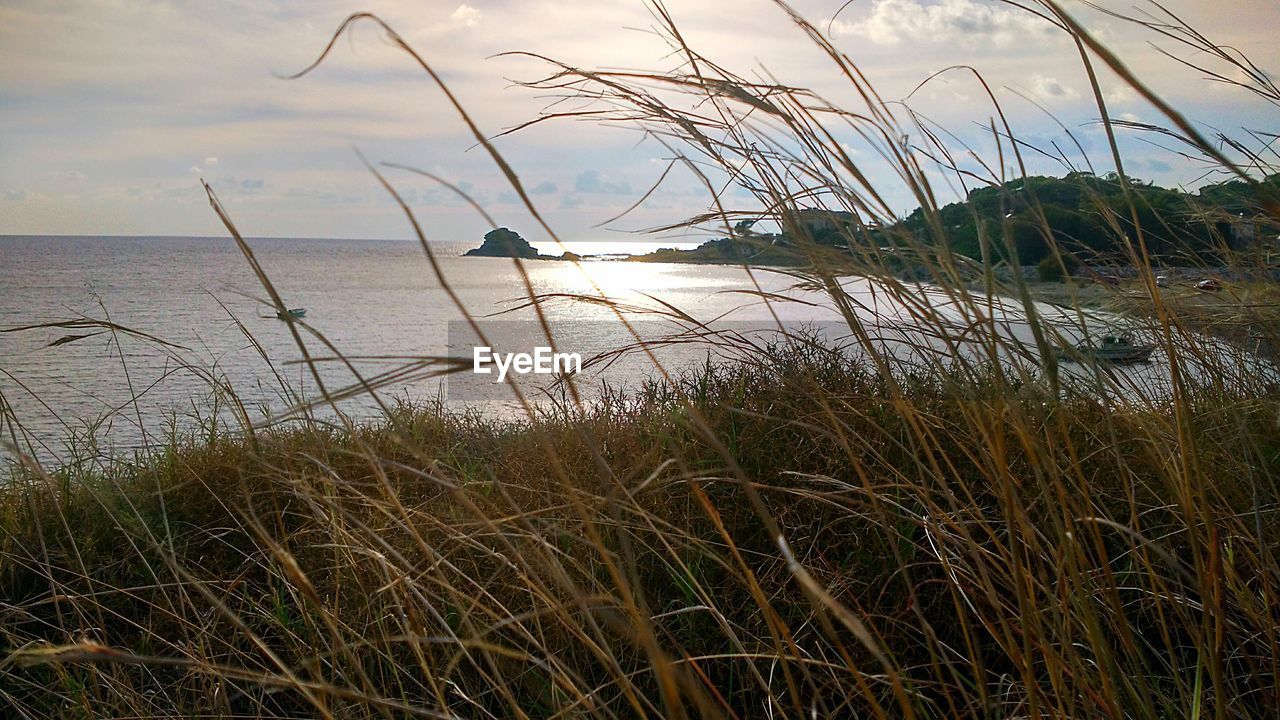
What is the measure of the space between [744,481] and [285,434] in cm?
312

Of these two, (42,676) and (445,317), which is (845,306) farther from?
(445,317)

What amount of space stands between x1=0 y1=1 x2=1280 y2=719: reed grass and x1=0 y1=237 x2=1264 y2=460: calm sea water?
12 centimetres

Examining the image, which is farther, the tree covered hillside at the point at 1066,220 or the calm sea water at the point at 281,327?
the calm sea water at the point at 281,327

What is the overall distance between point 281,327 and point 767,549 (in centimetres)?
2573

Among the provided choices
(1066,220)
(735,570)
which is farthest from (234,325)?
(735,570)

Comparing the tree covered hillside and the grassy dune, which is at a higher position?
the tree covered hillside

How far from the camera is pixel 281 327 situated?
83.1ft

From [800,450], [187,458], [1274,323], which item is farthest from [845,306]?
[187,458]

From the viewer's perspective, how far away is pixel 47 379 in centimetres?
1305

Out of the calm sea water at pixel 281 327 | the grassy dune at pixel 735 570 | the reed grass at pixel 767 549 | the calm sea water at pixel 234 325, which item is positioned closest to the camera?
the reed grass at pixel 767 549

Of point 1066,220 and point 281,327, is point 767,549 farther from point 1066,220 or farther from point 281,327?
point 281,327

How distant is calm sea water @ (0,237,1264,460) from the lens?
1.72 meters

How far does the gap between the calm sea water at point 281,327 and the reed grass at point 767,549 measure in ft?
0.41

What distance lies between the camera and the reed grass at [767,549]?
687mm
